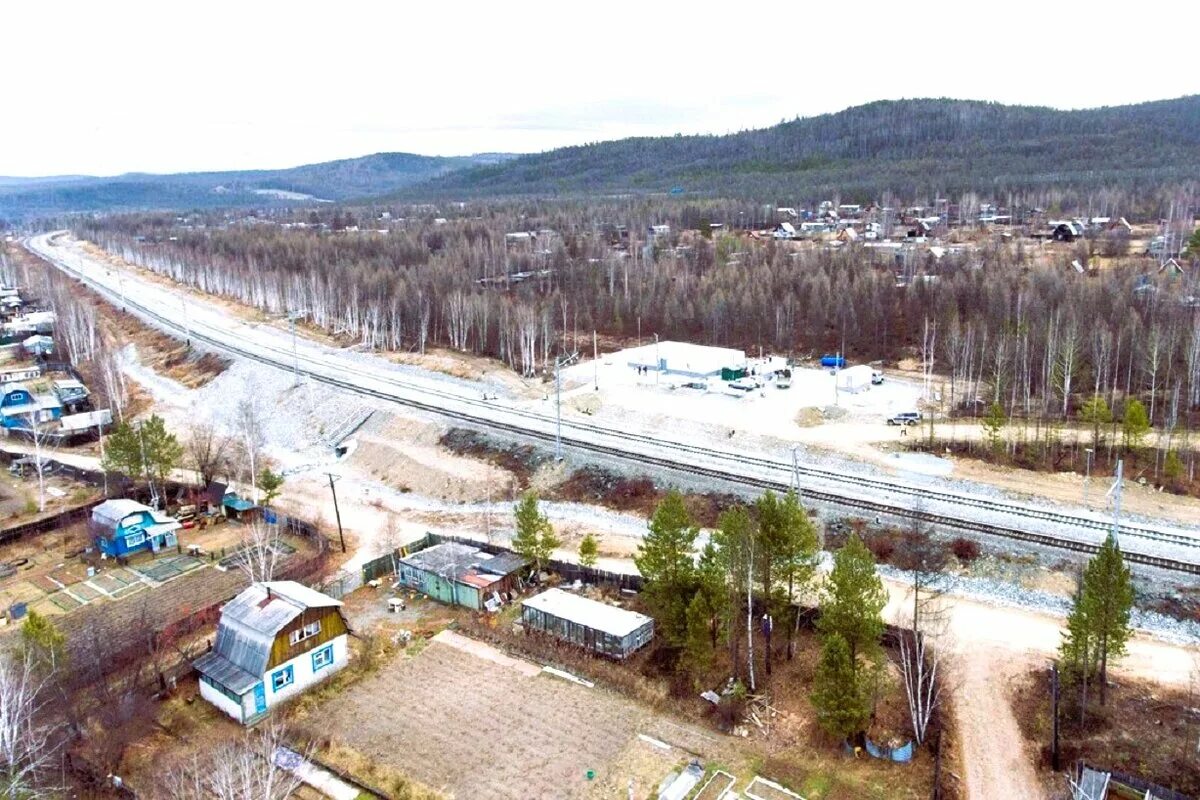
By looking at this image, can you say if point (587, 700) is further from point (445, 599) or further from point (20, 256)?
point (20, 256)

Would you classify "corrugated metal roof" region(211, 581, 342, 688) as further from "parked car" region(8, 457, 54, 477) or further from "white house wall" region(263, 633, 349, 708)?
"parked car" region(8, 457, 54, 477)

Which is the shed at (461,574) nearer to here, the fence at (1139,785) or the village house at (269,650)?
the village house at (269,650)

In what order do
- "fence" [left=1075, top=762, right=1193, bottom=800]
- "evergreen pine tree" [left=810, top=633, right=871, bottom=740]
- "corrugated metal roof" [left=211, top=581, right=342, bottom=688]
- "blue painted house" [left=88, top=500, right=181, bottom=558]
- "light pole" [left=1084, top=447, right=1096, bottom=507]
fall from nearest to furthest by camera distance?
"fence" [left=1075, top=762, right=1193, bottom=800] → "evergreen pine tree" [left=810, top=633, right=871, bottom=740] → "corrugated metal roof" [left=211, top=581, right=342, bottom=688] → "blue painted house" [left=88, top=500, right=181, bottom=558] → "light pole" [left=1084, top=447, right=1096, bottom=507]

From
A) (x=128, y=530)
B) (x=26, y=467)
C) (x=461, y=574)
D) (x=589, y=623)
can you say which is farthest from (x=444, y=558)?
(x=26, y=467)

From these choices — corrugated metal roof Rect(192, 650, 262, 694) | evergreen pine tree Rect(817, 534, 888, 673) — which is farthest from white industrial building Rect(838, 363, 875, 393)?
corrugated metal roof Rect(192, 650, 262, 694)

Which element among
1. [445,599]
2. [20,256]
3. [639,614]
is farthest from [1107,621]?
[20,256]

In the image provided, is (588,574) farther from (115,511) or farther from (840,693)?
(115,511)
